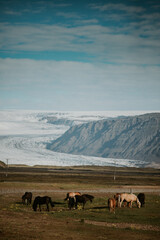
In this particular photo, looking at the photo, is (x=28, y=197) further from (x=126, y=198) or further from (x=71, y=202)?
(x=126, y=198)

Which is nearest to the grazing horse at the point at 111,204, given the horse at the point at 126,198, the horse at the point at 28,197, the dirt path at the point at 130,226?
the horse at the point at 126,198

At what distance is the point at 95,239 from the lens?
1866cm

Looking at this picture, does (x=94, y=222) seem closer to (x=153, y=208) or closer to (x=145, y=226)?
(x=145, y=226)

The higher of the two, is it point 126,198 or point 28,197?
point 126,198

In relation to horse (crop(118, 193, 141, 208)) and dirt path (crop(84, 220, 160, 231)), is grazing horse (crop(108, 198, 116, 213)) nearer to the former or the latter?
horse (crop(118, 193, 141, 208))

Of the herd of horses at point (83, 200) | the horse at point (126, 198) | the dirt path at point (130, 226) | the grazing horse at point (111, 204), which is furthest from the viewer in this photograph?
the horse at point (126, 198)

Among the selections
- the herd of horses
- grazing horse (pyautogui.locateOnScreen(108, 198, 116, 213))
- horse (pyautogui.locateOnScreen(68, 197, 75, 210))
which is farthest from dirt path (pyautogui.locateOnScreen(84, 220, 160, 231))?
horse (pyautogui.locateOnScreen(68, 197, 75, 210))

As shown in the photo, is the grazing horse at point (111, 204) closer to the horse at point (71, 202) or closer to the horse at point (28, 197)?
the horse at point (71, 202)

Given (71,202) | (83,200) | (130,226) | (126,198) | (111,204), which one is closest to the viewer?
(130,226)

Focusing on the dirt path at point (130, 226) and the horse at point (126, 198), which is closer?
the dirt path at point (130, 226)

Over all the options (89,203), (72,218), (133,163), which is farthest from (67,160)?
(72,218)

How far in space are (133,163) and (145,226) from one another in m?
164

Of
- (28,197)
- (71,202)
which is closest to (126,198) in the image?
→ (71,202)

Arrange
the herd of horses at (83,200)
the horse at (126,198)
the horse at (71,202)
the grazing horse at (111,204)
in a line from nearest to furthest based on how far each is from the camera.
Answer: the grazing horse at (111,204) → the herd of horses at (83,200) → the horse at (71,202) → the horse at (126,198)
